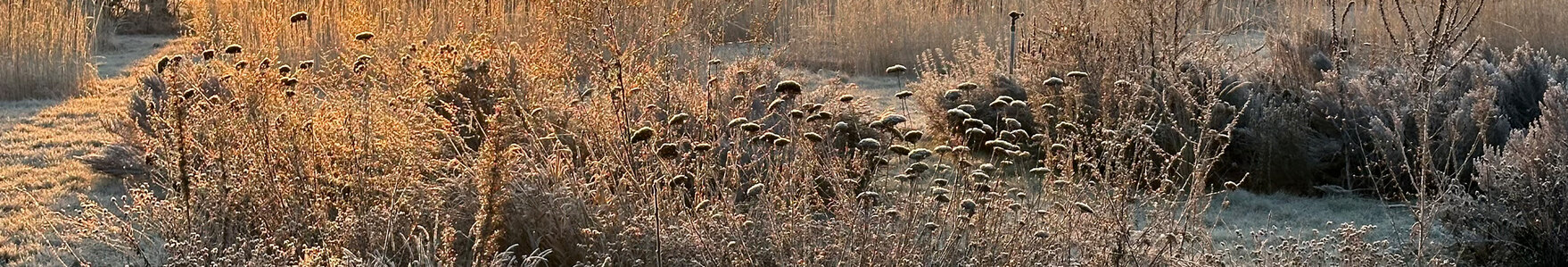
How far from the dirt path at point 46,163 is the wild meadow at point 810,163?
6 cm

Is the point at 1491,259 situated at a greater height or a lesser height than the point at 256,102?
lesser

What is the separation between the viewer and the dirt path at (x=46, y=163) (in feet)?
13.1

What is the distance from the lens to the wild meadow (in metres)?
3.09

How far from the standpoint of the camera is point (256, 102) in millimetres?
3998

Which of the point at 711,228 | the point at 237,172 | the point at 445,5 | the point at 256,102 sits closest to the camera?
the point at 711,228

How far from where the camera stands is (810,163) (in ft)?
10.2

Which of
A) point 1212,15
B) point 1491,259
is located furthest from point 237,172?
point 1212,15

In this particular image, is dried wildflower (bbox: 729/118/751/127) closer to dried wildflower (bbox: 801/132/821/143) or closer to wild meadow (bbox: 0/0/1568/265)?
wild meadow (bbox: 0/0/1568/265)

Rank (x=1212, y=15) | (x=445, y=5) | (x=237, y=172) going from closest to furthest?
1. (x=237, y=172)
2. (x=445, y=5)
3. (x=1212, y=15)

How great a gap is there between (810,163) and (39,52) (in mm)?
6209

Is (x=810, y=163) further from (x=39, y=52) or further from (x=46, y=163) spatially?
(x=39, y=52)

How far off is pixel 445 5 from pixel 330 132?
5.73 m

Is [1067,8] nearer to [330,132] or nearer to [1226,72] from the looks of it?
[1226,72]

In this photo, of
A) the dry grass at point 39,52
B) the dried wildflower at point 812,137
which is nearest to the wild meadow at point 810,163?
the dried wildflower at point 812,137
